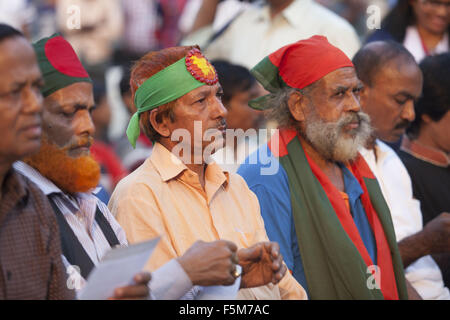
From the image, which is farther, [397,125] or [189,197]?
[397,125]

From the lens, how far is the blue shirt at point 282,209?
162 inches

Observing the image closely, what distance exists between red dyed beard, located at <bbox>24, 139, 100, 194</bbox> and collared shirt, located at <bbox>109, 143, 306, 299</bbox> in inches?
10.0

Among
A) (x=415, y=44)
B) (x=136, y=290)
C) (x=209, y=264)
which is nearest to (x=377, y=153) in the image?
(x=415, y=44)

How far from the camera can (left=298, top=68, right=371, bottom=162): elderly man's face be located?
15.0 feet

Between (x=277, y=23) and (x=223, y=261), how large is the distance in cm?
358

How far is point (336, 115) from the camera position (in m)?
4.63

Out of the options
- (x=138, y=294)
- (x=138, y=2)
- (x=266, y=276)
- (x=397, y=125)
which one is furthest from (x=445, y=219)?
(x=138, y=2)

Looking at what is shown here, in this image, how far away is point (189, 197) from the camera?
366 cm

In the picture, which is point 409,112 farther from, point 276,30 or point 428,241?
point 276,30

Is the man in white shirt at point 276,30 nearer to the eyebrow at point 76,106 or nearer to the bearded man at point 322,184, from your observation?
the bearded man at point 322,184

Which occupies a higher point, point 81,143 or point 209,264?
point 81,143

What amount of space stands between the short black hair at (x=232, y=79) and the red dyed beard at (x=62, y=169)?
2.61 meters

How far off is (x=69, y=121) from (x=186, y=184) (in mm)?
691
